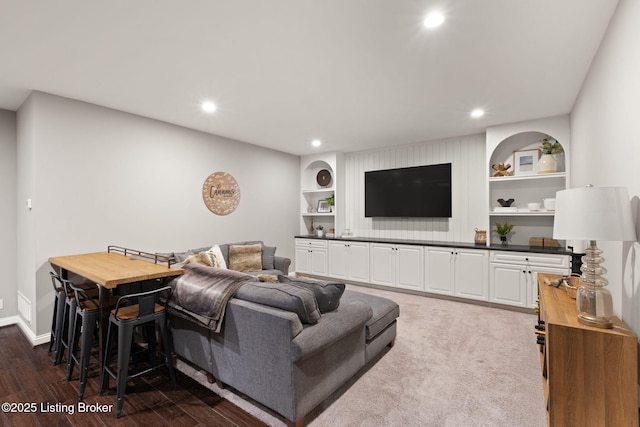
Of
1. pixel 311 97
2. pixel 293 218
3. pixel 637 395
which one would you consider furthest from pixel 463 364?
pixel 293 218

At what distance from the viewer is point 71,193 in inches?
127

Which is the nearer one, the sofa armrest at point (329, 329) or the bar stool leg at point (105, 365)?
the sofa armrest at point (329, 329)

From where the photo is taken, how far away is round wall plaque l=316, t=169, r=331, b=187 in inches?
252

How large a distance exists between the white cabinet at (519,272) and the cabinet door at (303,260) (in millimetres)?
3195

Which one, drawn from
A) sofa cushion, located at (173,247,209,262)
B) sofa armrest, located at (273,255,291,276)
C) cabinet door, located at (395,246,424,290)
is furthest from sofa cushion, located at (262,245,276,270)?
cabinet door, located at (395,246,424,290)

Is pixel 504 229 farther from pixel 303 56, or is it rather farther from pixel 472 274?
pixel 303 56

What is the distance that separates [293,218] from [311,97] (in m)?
3.33

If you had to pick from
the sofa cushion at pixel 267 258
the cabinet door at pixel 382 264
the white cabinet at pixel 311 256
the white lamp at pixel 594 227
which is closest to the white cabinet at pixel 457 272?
the cabinet door at pixel 382 264

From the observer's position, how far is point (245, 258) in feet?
15.0

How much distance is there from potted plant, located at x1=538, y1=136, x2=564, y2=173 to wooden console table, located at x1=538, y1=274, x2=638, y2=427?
9.89 ft

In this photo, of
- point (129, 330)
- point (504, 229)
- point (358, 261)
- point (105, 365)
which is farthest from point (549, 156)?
point (105, 365)

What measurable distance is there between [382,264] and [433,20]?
3846mm

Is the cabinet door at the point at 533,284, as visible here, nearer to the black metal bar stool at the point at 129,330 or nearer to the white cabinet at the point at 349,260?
the white cabinet at the point at 349,260

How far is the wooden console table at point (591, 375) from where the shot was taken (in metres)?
1.42
